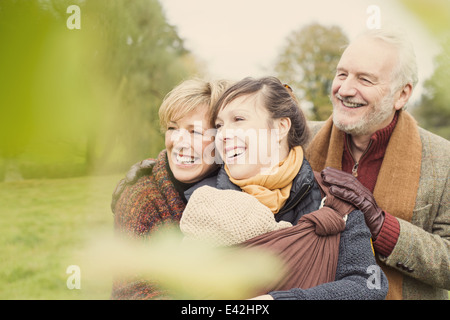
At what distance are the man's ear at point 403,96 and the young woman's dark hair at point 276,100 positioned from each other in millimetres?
457

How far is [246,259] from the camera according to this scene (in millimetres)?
1300

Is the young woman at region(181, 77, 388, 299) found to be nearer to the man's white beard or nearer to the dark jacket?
the dark jacket

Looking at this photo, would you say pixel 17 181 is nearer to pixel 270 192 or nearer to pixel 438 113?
pixel 270 192

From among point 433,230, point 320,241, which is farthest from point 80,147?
point 433,230

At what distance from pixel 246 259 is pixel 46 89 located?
1139 millimetres

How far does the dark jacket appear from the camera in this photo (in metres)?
1.27

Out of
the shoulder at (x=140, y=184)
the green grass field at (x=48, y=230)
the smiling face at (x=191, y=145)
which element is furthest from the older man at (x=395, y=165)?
the green grass field at (x=48, y=230)

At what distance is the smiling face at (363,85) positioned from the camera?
1.63 metres

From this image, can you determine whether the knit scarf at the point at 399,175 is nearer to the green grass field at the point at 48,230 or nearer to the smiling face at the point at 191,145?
the smiling face at the point at 191,145

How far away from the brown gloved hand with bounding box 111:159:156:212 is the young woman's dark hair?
38 centimetres

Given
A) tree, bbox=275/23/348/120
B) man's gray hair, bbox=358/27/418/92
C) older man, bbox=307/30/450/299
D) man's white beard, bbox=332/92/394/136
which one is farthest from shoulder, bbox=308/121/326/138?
man's gray hair, bbox=358/27/418/92

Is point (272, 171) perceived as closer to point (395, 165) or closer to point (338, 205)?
point (338, 205)

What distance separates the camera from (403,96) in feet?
5.86

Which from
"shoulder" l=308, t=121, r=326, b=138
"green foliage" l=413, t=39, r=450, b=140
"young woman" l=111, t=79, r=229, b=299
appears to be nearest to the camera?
"young woman" l=111, t=79, r=229, b=299
